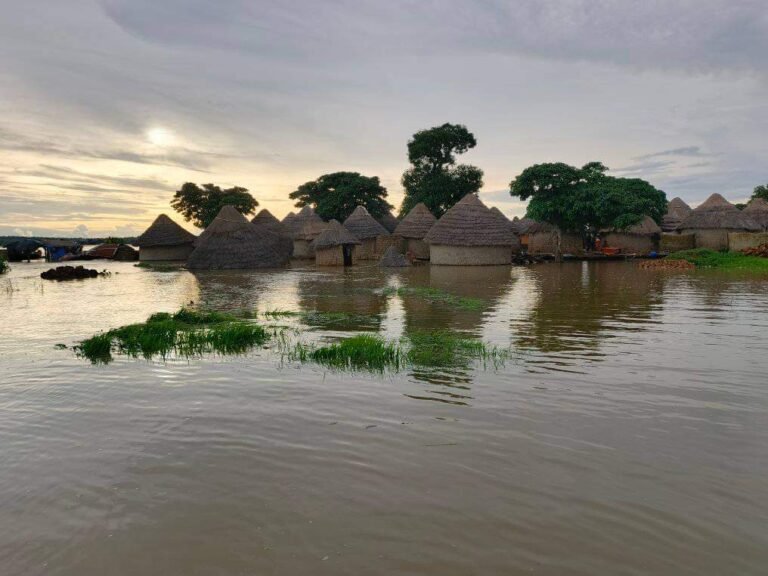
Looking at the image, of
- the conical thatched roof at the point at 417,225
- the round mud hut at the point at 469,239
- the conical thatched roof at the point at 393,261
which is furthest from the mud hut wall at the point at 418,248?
the conical thatched roof at the point at 393,261

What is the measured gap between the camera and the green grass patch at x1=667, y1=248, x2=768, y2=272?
985 inches

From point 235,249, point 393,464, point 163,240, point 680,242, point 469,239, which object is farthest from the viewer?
point 680,242

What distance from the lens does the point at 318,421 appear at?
511 centimetres

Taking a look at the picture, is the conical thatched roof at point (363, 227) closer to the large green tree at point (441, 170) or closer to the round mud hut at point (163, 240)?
the large green tree at point (441, 170)

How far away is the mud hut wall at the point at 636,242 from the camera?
42.2 meters

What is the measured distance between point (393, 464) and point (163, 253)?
41.4 meters

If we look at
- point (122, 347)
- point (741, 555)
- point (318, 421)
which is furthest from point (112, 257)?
point (741, 555)

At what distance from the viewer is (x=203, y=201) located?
176 ft

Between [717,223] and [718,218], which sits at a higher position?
[718,218]

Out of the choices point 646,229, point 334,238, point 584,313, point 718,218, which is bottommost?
point 584,313

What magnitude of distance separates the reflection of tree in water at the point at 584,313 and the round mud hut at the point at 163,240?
98.7 feet

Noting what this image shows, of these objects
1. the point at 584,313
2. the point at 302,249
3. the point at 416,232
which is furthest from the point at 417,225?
the point at 584,313

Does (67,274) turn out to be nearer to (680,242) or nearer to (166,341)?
(166,341)

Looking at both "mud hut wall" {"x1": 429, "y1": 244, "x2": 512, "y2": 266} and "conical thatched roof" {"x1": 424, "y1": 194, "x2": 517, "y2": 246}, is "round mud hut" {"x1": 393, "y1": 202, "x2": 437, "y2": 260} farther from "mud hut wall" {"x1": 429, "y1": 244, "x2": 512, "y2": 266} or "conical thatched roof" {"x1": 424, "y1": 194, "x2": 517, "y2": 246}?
"conical thatched roof" {"x1": 424, "y1": 194, "x2": 517, "y2": 246}
